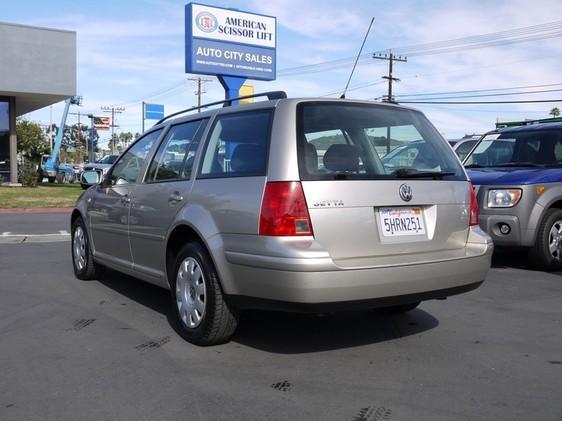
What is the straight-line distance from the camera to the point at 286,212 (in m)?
3.73

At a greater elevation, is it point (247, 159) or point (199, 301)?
point (247, 159)

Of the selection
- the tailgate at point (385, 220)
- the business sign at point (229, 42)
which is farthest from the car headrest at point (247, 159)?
the business sign at point (229, 42)

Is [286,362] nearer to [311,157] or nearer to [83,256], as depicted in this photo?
[311,157]

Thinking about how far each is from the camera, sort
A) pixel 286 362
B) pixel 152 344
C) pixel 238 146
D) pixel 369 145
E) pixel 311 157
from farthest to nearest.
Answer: pixel 369 145, pixel 152 344, pixel 238 146, pixel 286 362, pixel 311 157

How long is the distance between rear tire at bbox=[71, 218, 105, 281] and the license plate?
12.5ft

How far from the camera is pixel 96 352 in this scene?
428cm

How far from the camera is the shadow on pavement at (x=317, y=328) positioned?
14.6 ft

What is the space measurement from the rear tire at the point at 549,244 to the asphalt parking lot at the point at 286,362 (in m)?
1.14

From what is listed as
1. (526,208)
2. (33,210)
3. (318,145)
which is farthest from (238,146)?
(33,210)

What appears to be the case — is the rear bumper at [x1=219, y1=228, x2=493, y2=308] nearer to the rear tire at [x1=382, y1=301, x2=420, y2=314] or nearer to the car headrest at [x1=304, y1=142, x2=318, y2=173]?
the car headrest at [x1=304, y1=142, x2=318, y2=173]

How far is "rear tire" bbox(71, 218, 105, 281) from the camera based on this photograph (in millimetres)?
6641

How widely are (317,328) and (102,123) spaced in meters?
95.3

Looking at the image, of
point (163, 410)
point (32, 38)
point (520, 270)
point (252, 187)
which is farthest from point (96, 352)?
point (32, 38)

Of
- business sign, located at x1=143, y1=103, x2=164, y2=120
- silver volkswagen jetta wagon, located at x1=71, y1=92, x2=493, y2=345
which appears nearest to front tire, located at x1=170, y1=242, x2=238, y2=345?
silver volkswagen jetta wagon, located at x1=71, y1=92, x2=493, y2=345
